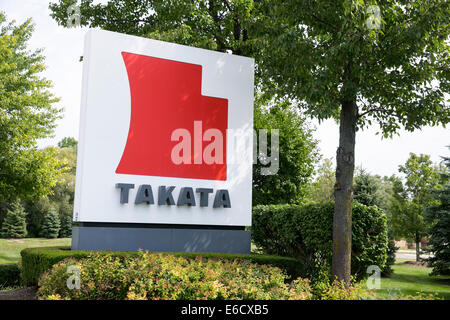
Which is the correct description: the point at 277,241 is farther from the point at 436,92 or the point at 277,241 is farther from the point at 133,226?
the point at 436,92

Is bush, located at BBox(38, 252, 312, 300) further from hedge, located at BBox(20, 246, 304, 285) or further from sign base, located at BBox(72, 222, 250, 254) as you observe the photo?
sign base, located at BBox(72, 222, 250, 254)

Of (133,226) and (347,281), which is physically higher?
(133,226)

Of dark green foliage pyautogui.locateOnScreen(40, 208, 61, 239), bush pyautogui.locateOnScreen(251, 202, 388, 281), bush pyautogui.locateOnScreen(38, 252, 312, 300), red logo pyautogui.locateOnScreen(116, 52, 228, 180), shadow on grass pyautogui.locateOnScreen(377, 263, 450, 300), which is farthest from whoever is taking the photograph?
dark green foliage pyautogui.locateOnScreen(40, 208, 61, 239)

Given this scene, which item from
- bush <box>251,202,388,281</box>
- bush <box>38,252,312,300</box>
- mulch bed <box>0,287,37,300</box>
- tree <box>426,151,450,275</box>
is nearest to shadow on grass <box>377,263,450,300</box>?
tree <box>426,151,450,275</box>

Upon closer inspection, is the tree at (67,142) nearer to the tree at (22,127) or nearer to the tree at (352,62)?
the tree at (22,127)

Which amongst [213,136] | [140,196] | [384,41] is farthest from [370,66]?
[140,196]

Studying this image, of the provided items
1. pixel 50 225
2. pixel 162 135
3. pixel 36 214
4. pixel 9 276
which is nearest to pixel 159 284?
pixel 162 135

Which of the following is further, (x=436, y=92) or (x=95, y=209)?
(x=436, y=92)

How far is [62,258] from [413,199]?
18301 mm

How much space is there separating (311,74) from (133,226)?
16.9 ft

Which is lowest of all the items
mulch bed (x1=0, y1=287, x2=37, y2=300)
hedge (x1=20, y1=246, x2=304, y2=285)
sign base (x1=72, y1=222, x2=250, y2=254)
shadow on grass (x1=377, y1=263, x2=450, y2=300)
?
shadow on grass (x1=377, y1=263, x2=450, y2=300)

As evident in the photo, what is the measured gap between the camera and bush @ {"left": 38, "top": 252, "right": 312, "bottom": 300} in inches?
226

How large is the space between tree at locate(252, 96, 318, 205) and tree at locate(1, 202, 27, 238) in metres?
20.5

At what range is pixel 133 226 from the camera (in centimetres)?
912
